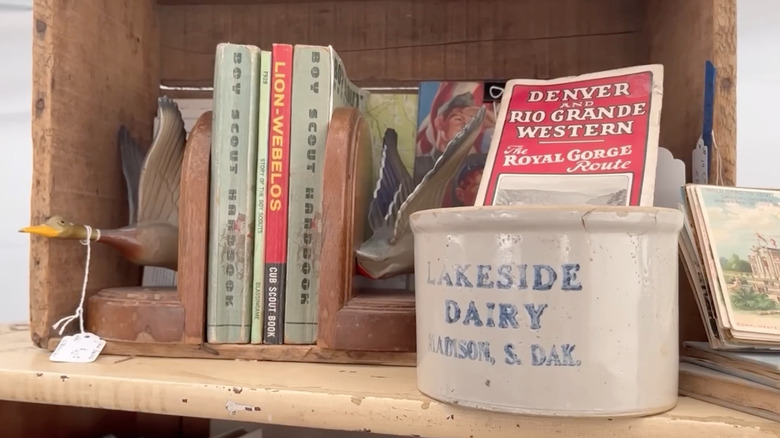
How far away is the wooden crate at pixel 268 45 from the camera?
594mm

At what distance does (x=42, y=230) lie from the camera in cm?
57

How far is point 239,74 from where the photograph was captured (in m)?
0.60

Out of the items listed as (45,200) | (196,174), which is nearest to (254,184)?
(196,174)

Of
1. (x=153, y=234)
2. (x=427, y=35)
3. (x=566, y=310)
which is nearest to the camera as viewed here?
(x=566, y=310)

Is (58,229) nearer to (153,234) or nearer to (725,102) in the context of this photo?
(153,234)

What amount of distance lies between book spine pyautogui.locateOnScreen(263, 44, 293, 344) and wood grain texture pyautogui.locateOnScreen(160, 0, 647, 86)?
23 centimetres

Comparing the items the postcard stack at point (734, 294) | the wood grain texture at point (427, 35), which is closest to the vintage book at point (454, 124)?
the wood grain texture at point (427, 35)

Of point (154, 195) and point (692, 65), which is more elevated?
point (692, 65)

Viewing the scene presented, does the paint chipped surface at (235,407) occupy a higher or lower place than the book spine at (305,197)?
lower

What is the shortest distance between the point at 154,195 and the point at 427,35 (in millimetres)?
374

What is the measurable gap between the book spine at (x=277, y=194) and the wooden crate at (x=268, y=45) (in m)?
0.05

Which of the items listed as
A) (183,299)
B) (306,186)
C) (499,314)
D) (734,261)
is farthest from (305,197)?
(734,261)

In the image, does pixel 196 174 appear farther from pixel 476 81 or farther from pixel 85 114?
pixel 476 81

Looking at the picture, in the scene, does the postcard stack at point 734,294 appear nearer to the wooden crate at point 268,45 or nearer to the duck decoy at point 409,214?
the wooden crate at point 268,45
